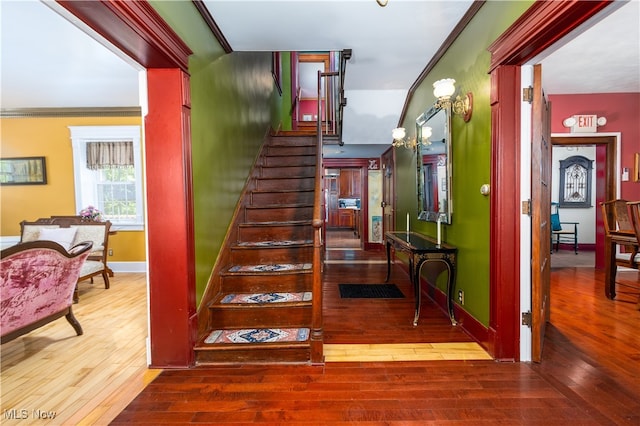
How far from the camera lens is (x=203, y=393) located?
1779 millimetres

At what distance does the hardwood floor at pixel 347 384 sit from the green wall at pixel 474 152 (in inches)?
19.8

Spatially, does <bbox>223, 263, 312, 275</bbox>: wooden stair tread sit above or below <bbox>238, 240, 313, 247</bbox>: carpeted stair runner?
below

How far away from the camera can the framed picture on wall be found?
16.0 ft

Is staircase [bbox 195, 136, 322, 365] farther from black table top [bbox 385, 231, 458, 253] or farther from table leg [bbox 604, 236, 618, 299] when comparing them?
table leg [bbox 604, 236, 618, 299]

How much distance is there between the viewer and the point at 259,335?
2215 mm

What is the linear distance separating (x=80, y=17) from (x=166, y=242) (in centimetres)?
126

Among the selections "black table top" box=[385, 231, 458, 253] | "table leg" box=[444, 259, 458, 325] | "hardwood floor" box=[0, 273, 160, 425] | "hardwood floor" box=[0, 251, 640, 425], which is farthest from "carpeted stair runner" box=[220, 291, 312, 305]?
"table leg" box=[444, 259, 458, 325]

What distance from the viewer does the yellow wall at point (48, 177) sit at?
4883 mm

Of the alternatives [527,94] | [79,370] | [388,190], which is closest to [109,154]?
[79,370]

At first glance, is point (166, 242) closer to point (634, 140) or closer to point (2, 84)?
point (2, 84)

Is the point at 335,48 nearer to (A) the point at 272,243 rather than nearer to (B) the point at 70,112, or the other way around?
(A) the point at 272,243

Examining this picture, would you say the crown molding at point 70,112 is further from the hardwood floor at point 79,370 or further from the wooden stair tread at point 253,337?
the wooden stair tread at point 253,337

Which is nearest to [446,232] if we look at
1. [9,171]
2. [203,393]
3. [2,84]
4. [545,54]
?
[545,54]

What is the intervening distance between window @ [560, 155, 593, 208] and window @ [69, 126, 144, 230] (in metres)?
8.74
